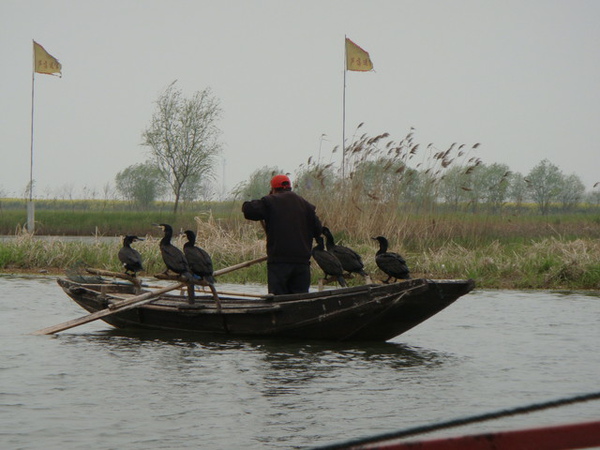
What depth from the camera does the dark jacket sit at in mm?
10773

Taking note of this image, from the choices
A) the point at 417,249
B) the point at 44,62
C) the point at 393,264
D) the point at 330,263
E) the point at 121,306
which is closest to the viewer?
the point at 393,264

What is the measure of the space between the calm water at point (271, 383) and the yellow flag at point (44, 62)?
20123 mm

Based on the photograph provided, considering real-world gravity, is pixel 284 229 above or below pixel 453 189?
below

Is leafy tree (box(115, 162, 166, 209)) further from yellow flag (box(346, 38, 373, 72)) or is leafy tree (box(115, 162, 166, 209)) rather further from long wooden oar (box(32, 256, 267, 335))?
long wooden oar (box(32, 256, 267, 335))

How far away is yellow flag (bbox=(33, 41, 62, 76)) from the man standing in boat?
76.2 ft

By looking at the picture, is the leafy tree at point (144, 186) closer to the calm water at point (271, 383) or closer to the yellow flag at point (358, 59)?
the yellow flag at point (358, 59)

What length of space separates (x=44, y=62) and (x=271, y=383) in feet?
85.3

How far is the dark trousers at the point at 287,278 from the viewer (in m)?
10.9

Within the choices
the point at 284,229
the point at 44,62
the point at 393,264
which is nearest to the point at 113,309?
the point at 284,229

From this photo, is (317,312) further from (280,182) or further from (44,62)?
(44,62)

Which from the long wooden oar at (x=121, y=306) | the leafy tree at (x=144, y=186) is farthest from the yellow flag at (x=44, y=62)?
the leafy tree at (x=144, y=186)

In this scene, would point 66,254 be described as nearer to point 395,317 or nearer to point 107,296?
point 107,296

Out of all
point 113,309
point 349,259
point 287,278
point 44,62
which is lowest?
point 113,309

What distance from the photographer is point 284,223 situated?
35.3 feet
